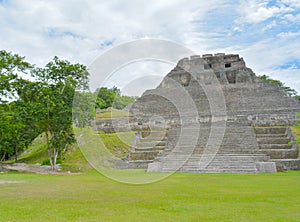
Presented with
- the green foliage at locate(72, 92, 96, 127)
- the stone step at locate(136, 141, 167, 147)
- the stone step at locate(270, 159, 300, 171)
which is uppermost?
the green foliage at locate(72, 92, 96, 127)

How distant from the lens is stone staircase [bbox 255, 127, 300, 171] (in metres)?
17.7

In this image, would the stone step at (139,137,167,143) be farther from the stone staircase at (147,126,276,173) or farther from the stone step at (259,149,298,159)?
the stone step at (259,149,298,159)

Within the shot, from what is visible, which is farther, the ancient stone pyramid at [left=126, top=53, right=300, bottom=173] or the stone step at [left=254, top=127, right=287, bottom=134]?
the stone step at [left=254, top=127, right=287, bottom=134]

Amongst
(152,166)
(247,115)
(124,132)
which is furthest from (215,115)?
(152,166)

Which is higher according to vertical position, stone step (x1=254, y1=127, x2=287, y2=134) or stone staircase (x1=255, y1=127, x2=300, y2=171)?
stone step (x1=254, y1=127, x2=287, y2=134)

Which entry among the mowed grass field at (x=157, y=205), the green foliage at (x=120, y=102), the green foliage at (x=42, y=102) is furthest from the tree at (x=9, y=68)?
the green foliage at (x=120, y=102)

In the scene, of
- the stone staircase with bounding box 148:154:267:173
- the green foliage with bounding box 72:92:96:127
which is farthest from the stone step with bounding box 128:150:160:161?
the green foliage with bounding box 72:92:96:127

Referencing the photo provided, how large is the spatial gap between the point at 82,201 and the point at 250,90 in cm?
2675

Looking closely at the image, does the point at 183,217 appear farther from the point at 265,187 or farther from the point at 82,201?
the point at 265,187

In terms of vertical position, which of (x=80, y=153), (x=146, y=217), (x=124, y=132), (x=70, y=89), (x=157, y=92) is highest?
(x=157, y=92)

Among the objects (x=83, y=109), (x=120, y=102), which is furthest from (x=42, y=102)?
(x=120, y=102)

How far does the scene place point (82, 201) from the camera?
799cm

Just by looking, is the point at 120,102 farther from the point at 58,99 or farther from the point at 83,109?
the point at 58,99

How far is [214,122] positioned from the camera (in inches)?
995
